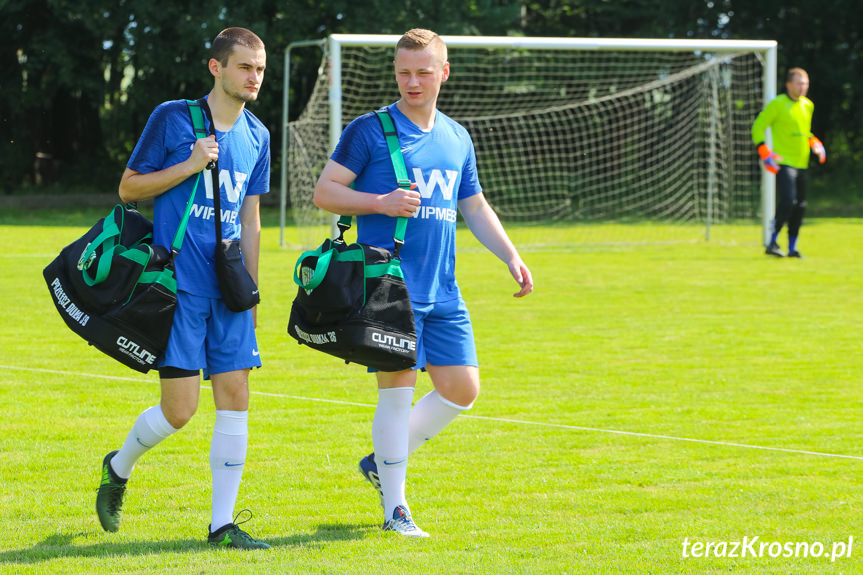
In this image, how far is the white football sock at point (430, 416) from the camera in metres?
4.60

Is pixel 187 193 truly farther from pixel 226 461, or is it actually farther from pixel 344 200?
pixel 226 461

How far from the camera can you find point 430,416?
4.64 metres

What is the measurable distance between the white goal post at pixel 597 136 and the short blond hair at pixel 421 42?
1352cm

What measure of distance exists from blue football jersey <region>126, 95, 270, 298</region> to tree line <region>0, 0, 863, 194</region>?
25.0 meters

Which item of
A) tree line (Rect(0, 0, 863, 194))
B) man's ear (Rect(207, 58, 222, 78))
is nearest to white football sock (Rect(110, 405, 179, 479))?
man's ear (Rect(207, 58, 222, 78))

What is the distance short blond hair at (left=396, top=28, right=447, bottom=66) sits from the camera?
166 inches

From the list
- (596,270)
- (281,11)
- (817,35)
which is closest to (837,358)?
(596,270)

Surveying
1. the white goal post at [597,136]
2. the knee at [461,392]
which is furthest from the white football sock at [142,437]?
the white goal post at [597,136]

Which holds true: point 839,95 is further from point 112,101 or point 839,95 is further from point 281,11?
point 112,101

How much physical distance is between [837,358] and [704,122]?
15260mm

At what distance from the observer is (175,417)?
420 centimetres

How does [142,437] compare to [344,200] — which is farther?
[142,437]

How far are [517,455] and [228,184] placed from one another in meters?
2.20

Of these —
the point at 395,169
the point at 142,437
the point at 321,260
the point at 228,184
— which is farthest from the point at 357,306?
the point at 142,437
